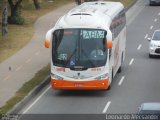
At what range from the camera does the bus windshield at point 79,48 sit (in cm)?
2655

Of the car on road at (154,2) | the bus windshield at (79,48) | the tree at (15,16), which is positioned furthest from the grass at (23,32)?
the car on road at (154,2)

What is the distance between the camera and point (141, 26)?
51750 mm

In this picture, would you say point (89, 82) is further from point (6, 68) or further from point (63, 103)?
point (6, 68)

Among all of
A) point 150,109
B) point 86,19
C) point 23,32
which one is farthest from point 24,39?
point 150,109

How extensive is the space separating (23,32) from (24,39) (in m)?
2.79

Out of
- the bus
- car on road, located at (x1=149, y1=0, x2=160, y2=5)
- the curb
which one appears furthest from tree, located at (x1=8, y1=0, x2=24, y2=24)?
car on road, located at (x1=149, y1=0, x2=160, y2=5)

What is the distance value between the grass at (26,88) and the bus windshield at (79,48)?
5.25ft

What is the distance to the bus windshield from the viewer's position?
2655 centimetres

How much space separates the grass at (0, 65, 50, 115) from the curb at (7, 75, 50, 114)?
0.14 metres

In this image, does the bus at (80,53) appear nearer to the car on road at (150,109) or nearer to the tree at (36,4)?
the car on road at (150,109)

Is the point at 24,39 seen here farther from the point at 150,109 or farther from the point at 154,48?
the point at 150,109

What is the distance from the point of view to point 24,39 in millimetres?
41062

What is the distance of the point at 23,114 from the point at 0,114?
2439 millimetres

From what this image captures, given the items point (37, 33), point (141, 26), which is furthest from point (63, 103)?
point (141, 26)
